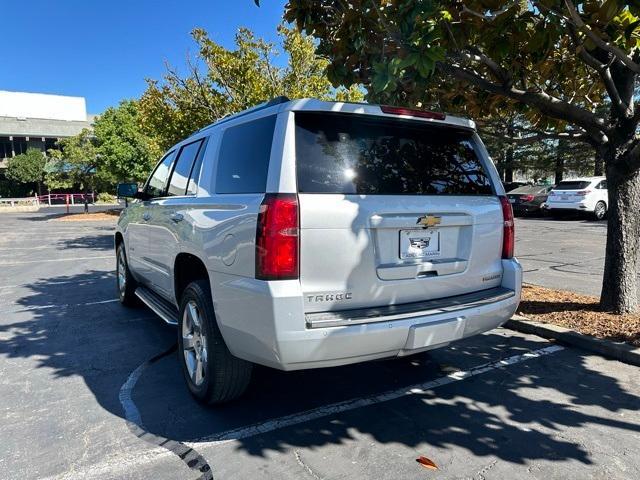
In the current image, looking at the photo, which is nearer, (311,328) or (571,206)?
(311,328)

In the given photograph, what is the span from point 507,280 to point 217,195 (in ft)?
7.37

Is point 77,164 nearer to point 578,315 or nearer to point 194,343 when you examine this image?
point 194,343

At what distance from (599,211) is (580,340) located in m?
15.7

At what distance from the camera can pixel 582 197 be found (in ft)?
58.4

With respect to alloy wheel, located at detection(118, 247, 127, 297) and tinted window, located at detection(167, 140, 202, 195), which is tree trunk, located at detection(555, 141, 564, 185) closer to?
alloy wheel, located at detection(118, 247, 127, 297)

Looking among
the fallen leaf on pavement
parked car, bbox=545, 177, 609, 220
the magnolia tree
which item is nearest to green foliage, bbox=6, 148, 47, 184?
parked car, bbox=545, 177, 609, 220

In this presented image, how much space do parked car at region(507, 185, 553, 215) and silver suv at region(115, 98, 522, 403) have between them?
1854cm

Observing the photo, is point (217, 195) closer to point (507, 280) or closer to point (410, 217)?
point (410, 217)

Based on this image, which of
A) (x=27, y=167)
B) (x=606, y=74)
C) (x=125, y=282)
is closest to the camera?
(x=606, y=74)

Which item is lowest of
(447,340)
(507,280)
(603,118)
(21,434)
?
(21,434)

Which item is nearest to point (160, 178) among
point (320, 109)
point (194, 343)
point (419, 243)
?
point (194, 343)

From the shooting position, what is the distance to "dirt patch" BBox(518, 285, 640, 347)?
15.5 ft

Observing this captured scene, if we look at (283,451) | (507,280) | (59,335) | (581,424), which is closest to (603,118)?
(507,280)

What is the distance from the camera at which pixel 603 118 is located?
5270mm
